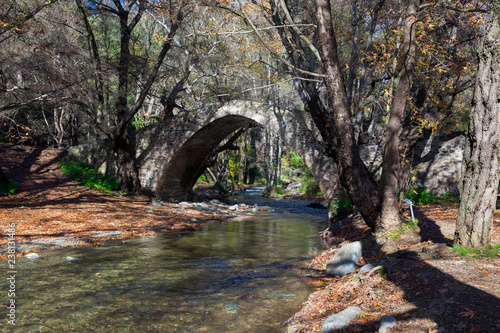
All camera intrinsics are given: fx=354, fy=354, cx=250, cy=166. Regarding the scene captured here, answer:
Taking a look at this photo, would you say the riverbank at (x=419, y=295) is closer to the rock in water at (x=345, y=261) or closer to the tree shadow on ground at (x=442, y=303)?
the tree shadow on ground at (x=442, y=303)

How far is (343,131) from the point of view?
18.3 ft

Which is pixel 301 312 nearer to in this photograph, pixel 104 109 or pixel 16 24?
pixel 16 24

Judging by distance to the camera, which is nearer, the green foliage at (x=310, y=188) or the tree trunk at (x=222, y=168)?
the tree trunk at (x=222, y=168)

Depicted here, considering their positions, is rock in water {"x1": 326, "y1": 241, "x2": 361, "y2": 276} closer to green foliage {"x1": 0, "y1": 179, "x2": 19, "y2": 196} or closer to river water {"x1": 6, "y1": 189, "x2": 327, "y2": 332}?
river water {"x1": 6, "y1": 189, "x2": 327, "y2": 332}

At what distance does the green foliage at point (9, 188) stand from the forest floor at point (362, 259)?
17 centimetres

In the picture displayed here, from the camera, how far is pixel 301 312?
3.51 m

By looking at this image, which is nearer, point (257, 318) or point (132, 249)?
point (257, 318)

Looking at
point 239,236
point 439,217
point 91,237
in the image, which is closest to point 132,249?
point 91,237

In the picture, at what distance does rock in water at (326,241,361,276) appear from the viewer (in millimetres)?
4812

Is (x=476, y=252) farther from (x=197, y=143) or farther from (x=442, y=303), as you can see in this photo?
(x=197, y=143)

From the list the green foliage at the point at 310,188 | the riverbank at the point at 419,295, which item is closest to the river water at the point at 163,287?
the riverbank at the point at 419,295

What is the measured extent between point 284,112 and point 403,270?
708 cm

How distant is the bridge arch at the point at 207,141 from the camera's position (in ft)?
31.7

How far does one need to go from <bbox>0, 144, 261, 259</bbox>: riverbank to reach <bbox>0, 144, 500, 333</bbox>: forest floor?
0.07 feet
